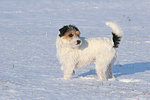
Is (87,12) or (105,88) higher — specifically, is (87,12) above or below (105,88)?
above

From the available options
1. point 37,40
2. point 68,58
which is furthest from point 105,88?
point 37,40

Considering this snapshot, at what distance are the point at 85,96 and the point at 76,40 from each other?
1.57 meters

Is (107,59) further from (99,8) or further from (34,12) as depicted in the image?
(99,8)

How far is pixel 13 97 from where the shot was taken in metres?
4.37

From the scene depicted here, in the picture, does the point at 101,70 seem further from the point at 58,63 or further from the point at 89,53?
the point at 58,63

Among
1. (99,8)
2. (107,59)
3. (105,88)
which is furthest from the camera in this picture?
(99,8)

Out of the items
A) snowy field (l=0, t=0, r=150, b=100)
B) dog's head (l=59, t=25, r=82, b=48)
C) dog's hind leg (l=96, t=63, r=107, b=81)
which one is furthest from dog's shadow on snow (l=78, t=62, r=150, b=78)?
dog's head (l=59, t=25, r=82, b=48)

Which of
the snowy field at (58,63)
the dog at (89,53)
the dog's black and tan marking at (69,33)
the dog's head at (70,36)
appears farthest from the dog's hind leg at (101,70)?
the dog's black and tan marking at (69,33)

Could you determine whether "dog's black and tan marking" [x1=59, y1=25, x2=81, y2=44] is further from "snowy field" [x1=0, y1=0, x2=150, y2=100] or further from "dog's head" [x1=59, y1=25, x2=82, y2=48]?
"snowy field" [x1=0, y1=0, x2=150, y2=100]

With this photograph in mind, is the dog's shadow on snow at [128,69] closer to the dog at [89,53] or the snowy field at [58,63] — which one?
the snowy field at [58,63]

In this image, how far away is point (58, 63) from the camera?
26.6 feet

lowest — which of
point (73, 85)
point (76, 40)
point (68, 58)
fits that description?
point (73, 85)

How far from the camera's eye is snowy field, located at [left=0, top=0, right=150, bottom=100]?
4.79 meters

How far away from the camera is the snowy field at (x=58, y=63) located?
4793 millimetres
